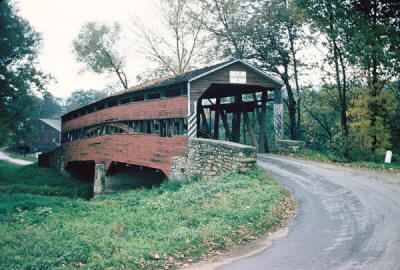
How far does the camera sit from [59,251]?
233 inches

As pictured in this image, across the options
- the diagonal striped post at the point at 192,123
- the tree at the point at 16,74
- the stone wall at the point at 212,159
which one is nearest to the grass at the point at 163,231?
the stone wall at the point at 212,159

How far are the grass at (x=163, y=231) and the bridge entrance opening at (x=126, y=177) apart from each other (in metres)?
9.42

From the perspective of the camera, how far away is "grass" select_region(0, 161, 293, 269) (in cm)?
555

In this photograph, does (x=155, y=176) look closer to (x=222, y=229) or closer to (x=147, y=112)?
(x=147, y=112)

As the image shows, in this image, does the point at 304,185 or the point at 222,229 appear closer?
the point at 222,229

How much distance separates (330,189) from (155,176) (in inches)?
494

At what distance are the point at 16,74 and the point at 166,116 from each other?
46.2 ft

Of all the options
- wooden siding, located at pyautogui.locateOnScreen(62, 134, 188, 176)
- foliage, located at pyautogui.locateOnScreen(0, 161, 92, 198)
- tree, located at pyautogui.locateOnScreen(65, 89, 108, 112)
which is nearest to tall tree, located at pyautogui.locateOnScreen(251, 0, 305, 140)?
wooden siding, located at pyautogui.locateOnScreen(62, 134, 188, 176)

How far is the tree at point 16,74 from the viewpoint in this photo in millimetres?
20750

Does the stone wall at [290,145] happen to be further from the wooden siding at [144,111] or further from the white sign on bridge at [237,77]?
the wooden siding at [144,111]

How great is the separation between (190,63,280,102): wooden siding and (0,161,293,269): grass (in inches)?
204

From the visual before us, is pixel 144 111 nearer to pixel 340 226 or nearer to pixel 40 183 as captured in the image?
pixel 340 226

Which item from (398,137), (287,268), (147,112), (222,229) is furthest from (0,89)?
(398,137)

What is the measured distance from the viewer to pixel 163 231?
692cm
